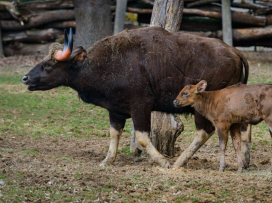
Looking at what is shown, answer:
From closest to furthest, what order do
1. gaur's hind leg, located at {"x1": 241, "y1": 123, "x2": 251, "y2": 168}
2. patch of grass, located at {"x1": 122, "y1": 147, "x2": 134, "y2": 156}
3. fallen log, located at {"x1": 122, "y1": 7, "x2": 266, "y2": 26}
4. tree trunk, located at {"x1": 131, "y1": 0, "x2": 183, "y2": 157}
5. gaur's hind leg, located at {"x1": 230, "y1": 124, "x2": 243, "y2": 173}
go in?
gaur's hind leg, located at {"x1": 230, "y1": 124, "x2": 243, "y2": 173} < gaur's hind leg, located at {"x1": 241, "y1": 123, "x2": 251, "y2": 168} < tree trunk, located at {"x1": 131, "y1": 0, "x2": 183, "y2": 157} < patch of grass, located at {"x1": 122, "y1": 147, "x2": 134, "y2": 156} < fallen log, located at {"x1": 122, "y1": 7, "x2": 266, "y2": 26}

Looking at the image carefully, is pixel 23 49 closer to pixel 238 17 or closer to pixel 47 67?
pixel 238 17

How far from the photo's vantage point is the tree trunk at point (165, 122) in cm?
893

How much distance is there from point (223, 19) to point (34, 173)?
12.0 metres

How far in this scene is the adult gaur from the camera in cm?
775

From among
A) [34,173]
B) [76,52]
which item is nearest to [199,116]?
[76,52]

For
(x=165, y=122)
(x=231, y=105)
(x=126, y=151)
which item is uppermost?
(x=231, y=105)

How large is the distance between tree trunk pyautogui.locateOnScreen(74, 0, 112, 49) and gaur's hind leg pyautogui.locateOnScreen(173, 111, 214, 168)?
27.9ft

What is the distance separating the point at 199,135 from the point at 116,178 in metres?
1.92

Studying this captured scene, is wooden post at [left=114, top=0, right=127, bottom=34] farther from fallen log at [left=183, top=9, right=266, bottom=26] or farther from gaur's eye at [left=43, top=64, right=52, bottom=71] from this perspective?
gaur's eye at [left=43, top=64, right=52, bottom=71]

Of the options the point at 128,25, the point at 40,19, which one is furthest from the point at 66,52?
the point at 40,19

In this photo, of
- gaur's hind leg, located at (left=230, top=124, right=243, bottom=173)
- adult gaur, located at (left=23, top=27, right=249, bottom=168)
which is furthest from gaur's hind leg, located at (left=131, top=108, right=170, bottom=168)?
gaur's hind leg, located at (left=230, top=124, right=243, bottom=173)

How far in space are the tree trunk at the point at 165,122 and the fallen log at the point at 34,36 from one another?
10.3 m

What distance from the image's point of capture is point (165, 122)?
895 centimetres

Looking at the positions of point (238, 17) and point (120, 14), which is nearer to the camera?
point (120, 14)
